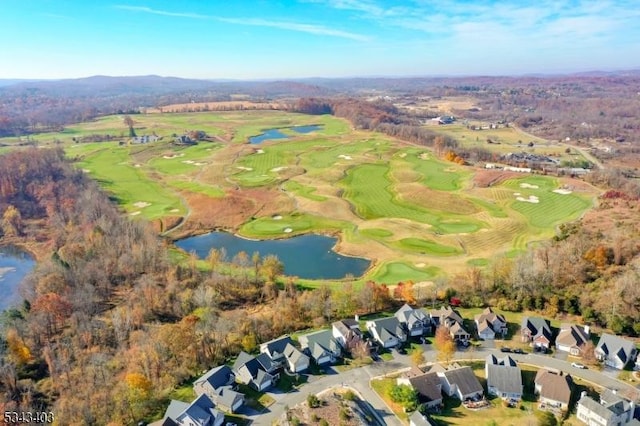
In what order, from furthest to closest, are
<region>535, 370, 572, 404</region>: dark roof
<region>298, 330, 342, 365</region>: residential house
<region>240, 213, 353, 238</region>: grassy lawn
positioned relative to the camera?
1. <region>240, 213, 353, 238</region>: grassy lawn
2. <region>298, 330, 342, 365</region>: residential house
3. <region>535, 370, 572, 404</region>: dark roof

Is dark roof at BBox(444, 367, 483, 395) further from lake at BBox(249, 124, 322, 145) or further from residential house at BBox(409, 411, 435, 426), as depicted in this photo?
lake at BBox(249, 124, 322, 145)

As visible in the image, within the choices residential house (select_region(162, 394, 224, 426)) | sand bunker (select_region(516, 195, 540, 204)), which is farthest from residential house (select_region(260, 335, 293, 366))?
sand bunker (select_region(516, 195, 540, 204))

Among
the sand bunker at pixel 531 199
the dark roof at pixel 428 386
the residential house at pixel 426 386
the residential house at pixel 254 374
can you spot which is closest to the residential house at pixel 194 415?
the residential house at pixel 254 374

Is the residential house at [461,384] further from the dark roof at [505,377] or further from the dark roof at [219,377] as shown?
the dark roof at [219,377]

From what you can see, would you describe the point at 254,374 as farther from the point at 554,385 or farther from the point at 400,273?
the point at 400,273

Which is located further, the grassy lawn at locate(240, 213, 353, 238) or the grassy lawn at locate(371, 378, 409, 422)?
the grassy lawn at locate(240, 213, 353, 238)

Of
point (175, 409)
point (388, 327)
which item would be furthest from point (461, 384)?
point (175, 409)

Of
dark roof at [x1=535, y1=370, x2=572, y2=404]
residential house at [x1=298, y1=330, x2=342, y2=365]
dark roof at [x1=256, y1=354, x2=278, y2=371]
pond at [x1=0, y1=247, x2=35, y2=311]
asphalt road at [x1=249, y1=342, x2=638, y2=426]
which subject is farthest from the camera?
pond at [x1=0, y1=247, x2=35, y2=311]
